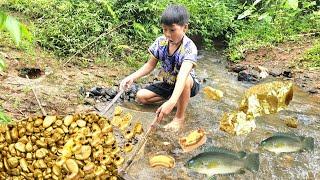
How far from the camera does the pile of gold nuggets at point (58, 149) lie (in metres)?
2.68

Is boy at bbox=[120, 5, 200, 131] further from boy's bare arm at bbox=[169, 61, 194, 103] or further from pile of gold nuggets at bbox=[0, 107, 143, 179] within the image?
pile of gold nuggets at bbox=[0, 107, 143, 179]

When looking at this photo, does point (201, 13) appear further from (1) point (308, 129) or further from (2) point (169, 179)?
(2) point (169, 179)

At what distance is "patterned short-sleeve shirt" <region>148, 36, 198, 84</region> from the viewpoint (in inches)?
173

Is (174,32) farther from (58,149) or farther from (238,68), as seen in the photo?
(238,68)

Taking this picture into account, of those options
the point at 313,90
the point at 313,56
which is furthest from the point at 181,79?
the point at 313,56

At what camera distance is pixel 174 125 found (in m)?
4.56

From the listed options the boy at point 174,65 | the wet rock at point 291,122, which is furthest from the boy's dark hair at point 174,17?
the wet rock at point 291,122

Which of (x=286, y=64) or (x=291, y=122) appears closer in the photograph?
(x=291, y=122)

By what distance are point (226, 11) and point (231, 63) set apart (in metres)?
2.53

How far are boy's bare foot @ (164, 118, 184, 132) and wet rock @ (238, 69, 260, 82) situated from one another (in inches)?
106

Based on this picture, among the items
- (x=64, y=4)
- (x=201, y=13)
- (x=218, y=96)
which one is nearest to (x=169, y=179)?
(x=218, y=96)

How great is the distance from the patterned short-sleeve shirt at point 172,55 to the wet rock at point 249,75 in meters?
2.53

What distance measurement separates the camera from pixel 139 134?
4.24m

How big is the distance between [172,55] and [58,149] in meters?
2.11
